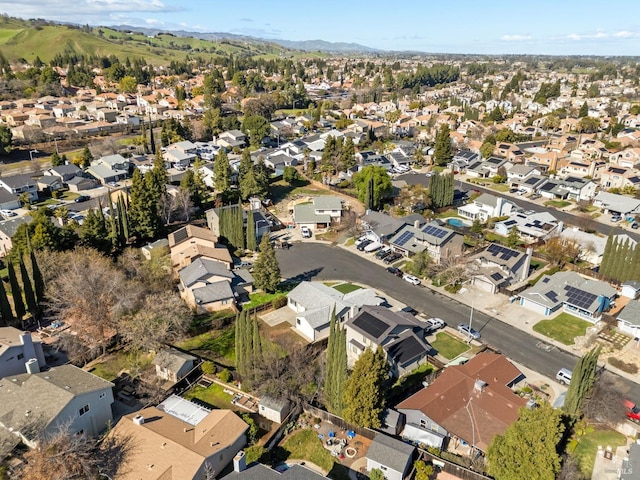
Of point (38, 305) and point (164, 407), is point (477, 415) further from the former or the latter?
point (38, 305)

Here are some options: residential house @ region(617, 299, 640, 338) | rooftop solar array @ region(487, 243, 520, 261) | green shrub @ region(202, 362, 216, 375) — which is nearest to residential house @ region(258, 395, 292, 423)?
green shrub @ region(202, 362, 216, 375)

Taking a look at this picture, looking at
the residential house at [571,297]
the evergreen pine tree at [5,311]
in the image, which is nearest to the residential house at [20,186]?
the evergreen pine tree at [5,311]

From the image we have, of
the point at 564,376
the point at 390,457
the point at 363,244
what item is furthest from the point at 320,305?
the point at 564,376

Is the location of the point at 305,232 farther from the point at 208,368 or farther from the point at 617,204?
the point at 617,204

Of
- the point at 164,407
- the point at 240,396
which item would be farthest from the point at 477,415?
the point at 164,407

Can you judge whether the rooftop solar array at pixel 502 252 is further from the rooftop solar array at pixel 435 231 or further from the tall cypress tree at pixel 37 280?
the tall cypress tree at pixel 37 280

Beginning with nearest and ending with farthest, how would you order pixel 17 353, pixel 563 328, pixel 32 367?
pixel 32 367
pixel 17 353
pixel 563 328
